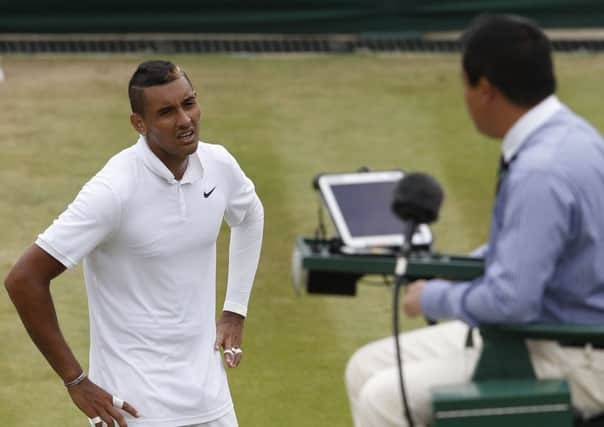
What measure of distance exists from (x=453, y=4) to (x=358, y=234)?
8.81 m

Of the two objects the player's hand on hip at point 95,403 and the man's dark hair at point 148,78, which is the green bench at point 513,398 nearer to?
the player's hand on hip at point 95,403

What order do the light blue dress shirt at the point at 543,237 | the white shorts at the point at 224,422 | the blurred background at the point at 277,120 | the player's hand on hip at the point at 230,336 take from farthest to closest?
1. the blurred background at the point at 277,120
2. the player's hand on hip at the point at 230,336
3. the white shorts at the point at 224,422
4. the light blue dress shirt at the point at 543,237

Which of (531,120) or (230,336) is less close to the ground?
(531,120)

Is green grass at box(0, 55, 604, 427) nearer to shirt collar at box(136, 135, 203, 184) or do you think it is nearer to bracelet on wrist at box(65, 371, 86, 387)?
bracelet on wrist at box(65, 371, 86, 387)

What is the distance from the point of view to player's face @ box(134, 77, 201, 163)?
17.3 feet

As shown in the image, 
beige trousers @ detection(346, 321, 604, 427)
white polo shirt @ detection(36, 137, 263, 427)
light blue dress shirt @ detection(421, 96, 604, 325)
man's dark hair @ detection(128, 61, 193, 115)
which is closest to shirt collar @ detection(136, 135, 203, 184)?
white polo shirt @ detection(36, 137, 263, 427)

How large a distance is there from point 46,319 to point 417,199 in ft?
5.05

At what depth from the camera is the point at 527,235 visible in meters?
4.05

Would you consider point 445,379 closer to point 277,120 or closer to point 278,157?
point 278,157

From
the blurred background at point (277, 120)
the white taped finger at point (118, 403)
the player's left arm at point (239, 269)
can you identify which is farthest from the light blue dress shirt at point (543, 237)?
the blurred background at point (277, 120)

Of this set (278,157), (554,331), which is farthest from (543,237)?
(278,157)

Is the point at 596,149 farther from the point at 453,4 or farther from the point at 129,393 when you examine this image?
the point at 453,4

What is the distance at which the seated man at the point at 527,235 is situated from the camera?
4062 mm

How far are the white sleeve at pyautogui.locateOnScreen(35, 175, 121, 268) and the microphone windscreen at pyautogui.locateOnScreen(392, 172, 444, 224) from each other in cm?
126
